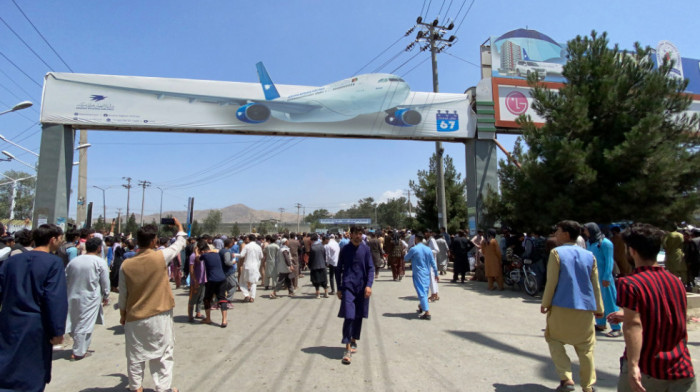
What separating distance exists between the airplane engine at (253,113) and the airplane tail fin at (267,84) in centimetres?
52

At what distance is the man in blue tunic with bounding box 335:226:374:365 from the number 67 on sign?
12.8 metres

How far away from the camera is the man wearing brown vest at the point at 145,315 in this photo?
3.97m

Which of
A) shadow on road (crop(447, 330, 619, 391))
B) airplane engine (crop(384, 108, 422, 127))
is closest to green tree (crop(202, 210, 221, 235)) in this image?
airplane engine (crop(384, 108, 422, 127))

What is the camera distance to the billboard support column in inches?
587

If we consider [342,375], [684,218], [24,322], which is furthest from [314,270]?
[684,218]

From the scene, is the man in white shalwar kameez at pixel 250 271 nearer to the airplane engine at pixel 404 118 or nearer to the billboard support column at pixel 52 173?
the billboard support column at pixel 52 173

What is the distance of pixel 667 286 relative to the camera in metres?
2.36

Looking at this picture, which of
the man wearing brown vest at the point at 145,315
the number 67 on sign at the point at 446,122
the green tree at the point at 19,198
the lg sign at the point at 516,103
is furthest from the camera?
the green tree at the point at 19,198

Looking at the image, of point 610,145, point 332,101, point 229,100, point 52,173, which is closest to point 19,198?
point 52,173

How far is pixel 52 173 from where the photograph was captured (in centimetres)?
1512

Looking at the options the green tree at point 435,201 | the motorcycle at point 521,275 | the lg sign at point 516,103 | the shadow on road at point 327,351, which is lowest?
the shadow on road at point 327,351

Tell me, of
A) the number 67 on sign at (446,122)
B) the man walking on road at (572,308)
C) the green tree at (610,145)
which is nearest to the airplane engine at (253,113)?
the number 67 on sign at (446,122)

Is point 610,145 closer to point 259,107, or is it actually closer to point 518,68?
point 518,68

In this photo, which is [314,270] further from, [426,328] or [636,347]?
[636,347]
